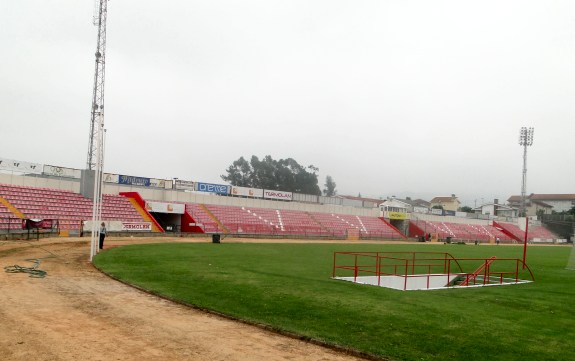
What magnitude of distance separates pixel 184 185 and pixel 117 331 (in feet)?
169

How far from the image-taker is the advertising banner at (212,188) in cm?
6181

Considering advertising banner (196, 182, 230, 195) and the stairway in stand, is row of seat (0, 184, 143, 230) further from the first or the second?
advertising banner (196, 182, 230, 195)

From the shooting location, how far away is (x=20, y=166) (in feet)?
147

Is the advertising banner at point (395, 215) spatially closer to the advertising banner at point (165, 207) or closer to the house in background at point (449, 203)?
the advertising banner at point (165, 207)

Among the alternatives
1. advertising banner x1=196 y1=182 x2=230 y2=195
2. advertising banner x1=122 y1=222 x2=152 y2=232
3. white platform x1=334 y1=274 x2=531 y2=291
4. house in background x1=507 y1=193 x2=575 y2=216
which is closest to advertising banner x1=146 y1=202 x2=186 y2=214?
advertising banner x1=122 y1=222 x2=152 y2=232

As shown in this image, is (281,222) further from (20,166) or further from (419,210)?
(419,210)

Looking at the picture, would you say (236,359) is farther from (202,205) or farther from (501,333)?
(202,205)

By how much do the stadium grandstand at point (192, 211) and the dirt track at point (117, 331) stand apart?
23.9m

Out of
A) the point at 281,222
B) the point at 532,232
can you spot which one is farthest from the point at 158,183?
the point at 532,232

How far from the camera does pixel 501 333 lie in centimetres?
1048

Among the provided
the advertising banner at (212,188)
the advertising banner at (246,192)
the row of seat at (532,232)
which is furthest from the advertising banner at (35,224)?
the row of seat at (532,232)

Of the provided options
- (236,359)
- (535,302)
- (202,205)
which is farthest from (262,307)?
(202,205)

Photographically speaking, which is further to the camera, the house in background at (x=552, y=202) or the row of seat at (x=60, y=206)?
the house in background at (x=552, y=202)

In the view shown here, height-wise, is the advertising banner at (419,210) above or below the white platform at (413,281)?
above
